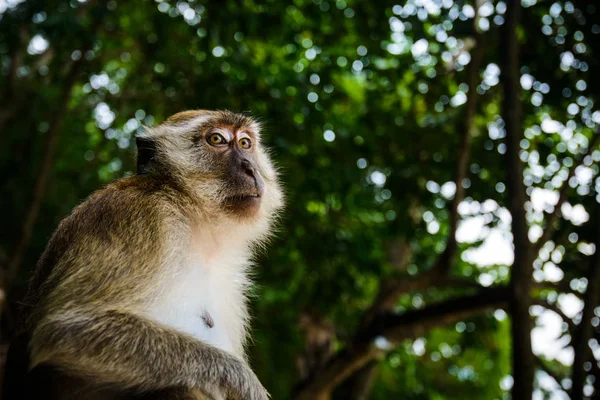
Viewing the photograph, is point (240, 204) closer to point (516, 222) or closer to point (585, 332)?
point (516, 222)

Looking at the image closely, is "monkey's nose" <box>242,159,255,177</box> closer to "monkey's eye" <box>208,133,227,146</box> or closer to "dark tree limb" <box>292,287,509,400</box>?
"monkey's eye" <box>208,133,227,146</box>

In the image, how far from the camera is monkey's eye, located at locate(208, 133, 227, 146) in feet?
14.9

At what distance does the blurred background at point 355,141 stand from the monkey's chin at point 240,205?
3.31ft

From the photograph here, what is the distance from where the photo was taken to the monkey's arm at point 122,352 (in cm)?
348

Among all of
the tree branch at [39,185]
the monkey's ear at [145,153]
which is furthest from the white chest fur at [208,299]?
the tree branch at [39,185]

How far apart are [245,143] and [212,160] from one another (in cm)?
27

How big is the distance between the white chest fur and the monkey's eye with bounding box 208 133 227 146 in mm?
642

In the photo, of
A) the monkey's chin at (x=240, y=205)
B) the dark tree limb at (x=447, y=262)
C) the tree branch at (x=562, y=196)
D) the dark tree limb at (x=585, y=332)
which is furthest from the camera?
the dark tree limb at (x=447, y=262)

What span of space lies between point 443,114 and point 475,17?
2.24 metres

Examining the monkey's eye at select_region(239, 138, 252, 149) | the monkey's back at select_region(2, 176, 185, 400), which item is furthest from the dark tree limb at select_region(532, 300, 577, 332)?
the monkey's back at select_region(2, 176, 185, 400)

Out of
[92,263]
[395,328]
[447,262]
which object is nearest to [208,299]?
[92,263]

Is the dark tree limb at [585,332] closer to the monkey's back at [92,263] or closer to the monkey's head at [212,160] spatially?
the monkey's head at [212,160]

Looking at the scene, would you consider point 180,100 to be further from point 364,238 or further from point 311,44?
point 364,238

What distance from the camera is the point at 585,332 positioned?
16.7 feet
